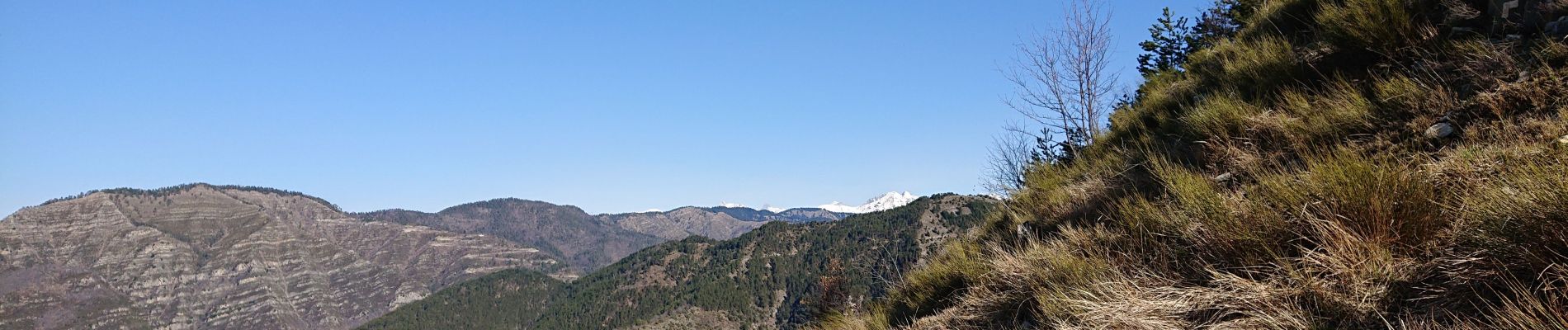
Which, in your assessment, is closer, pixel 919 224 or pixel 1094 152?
pixel 1094 152

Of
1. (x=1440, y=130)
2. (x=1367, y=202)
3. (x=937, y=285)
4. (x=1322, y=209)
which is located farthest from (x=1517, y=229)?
(x=937, y=285)

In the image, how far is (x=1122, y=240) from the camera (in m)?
4.79

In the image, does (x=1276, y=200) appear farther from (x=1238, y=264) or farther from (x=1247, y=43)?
(x=1247, y=43)

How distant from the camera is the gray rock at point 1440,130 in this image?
4090 mm

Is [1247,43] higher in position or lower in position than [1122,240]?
higher

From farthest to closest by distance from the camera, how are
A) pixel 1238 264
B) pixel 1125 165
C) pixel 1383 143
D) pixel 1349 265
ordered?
pixel 1125 165 < pixel 1383 143 < pixel 1238 264 < pixel 1349 265

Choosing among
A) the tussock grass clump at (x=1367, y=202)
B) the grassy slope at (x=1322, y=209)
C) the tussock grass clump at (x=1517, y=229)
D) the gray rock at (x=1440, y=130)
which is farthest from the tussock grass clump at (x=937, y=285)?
the tussock grass clump at (x=1517, y=229)

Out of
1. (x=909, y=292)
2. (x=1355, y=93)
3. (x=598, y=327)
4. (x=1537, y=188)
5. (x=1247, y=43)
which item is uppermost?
(x=1247, y=43)

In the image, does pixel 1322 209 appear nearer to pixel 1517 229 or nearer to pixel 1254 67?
pixel 1517 229

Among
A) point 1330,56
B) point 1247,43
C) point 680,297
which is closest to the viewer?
point 1330,56

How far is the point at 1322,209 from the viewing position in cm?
326

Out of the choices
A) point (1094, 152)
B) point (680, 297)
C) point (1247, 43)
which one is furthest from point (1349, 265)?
point (680, 297)

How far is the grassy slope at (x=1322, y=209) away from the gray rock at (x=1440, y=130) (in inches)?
2.4

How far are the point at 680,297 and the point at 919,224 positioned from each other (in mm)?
72993
